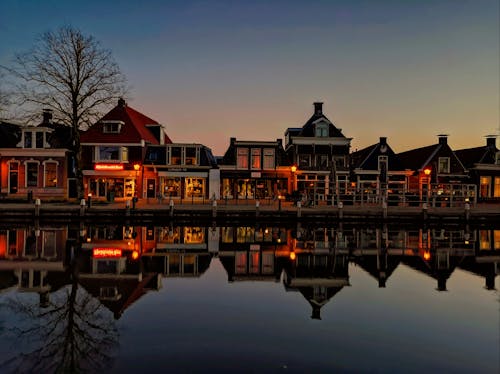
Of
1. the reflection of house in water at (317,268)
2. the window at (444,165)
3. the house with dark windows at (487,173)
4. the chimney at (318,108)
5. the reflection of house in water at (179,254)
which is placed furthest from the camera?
the house with dark windows at (487,173)

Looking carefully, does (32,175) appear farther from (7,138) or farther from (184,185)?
(184,185)

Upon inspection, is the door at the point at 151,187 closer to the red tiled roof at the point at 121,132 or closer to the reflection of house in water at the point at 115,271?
the red tiled roof at the point at 121,132

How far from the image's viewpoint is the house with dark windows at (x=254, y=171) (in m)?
42.2

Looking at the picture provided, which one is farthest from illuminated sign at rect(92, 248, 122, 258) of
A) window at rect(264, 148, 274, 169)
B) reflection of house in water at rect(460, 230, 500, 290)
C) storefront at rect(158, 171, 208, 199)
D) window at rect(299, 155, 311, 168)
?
window at rect(299, 155, 311, 168)

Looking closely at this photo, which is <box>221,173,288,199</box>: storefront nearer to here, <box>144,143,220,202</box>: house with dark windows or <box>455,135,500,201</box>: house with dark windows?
<box>144,143,220,202</box>: house with dark windows

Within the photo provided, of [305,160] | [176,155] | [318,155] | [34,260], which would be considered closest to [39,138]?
[176,155]

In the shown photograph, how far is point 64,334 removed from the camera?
837 cm

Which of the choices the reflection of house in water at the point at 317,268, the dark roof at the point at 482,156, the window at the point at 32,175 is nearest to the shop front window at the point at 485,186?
the dark roof at the point at 482,156

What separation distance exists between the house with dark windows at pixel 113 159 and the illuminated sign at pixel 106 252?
76.3 ft

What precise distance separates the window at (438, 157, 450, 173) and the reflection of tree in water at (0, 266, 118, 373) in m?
43.7

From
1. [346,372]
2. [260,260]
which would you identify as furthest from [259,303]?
[260,260]

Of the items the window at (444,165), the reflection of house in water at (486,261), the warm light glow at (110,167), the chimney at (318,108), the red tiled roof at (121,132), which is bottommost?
the reflection of house in water at (486,261)

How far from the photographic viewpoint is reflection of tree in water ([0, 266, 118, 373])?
7.00 meters

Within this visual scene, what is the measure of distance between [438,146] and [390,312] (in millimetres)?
40636
